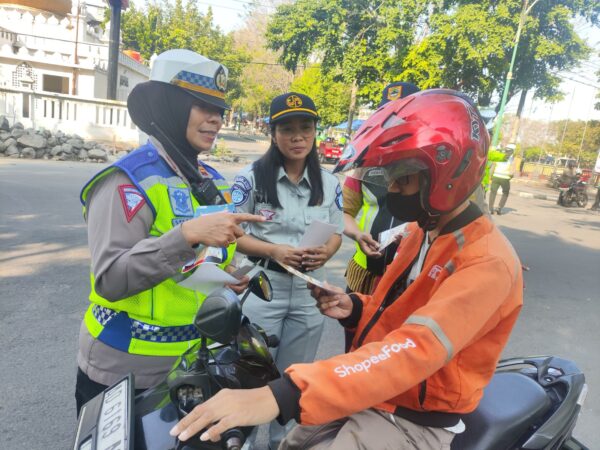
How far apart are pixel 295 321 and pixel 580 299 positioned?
5.12m

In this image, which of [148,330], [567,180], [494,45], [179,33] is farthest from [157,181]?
[179,33]

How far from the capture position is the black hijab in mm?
1763

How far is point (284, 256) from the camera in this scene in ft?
7.97

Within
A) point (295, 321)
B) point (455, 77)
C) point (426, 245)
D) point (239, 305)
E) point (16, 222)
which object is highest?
point (455, 77)

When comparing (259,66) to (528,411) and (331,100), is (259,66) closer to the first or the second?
(331,100)

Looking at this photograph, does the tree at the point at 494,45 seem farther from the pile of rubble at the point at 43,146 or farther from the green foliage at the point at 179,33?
the green foliage at the point at 179,33

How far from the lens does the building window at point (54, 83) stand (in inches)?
926

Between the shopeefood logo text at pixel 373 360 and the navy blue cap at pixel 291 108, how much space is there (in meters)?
1.63

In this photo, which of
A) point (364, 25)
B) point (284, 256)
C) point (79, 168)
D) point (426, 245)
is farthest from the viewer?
point (364, 25)

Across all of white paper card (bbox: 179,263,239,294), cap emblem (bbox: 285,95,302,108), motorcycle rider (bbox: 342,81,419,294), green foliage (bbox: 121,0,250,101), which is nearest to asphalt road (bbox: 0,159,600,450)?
motorcycle rider (bbox: 342,81,419,294)

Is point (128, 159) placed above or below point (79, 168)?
above

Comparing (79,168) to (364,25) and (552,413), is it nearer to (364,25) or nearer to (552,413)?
(552,413)

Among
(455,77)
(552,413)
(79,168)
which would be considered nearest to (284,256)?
(552,413)

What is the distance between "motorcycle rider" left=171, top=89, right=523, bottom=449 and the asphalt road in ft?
6.71
